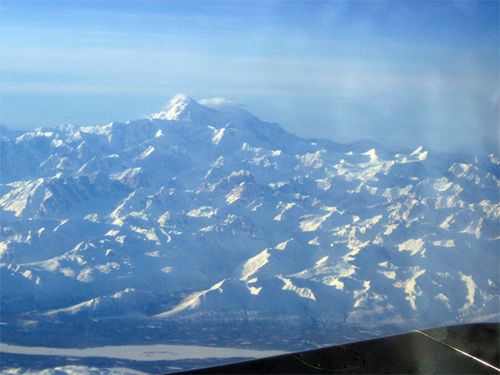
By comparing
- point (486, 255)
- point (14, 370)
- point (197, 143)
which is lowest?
point (14, 370)

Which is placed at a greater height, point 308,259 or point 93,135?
point 93,135

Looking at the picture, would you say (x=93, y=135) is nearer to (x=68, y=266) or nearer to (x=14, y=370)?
(x=68, y=266)

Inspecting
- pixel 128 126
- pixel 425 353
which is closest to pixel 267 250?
pixel 128 126

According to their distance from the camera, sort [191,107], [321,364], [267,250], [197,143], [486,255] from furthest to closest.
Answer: [191,107] < [197,143] < [267,250] < [486,255] < [321,364]

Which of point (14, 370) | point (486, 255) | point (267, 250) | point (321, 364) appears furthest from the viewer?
point (267, 250)

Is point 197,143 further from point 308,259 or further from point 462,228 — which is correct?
point 462,228

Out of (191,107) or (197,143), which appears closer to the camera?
(197,143)

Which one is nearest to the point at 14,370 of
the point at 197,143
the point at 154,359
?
the point at 154,359
